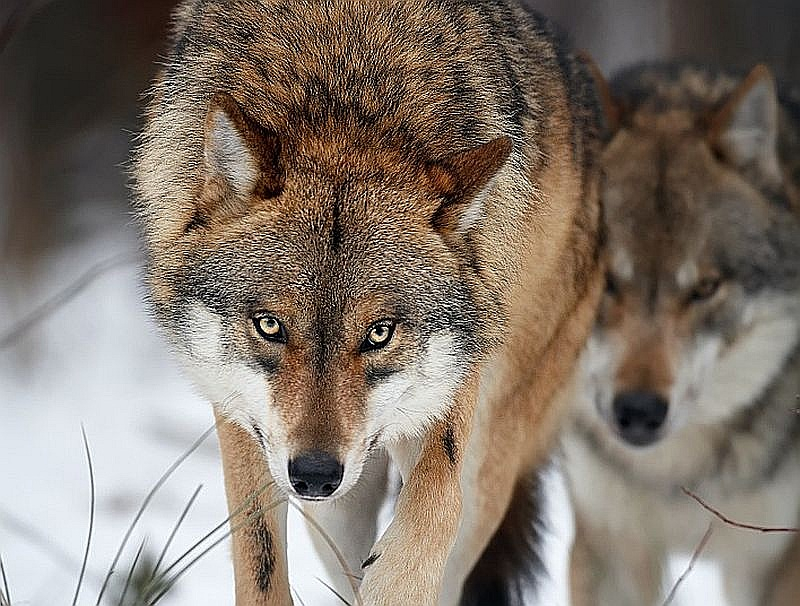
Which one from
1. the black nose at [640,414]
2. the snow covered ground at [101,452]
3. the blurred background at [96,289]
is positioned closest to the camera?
the black nose at [640,414]

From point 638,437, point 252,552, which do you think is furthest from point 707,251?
point 252,552

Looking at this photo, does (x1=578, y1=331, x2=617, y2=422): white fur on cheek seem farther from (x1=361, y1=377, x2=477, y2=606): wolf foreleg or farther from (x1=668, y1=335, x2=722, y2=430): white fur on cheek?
(x1=361, y1=377, x2=477, y2=606): wolf foreleg

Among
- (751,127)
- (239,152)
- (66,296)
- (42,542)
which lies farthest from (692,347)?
(42,542)

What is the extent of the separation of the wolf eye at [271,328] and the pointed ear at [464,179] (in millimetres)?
452

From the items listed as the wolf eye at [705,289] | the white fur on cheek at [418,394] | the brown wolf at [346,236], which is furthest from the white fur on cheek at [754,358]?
the white fur on cheek at [418,394]

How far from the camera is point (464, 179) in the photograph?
9.25 ft

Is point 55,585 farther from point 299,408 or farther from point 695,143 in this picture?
point 695,143

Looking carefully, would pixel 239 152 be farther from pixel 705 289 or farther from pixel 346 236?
pixel 705 289

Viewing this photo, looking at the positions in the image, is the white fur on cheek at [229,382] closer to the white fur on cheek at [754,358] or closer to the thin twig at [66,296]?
the thin twig at [66,296]

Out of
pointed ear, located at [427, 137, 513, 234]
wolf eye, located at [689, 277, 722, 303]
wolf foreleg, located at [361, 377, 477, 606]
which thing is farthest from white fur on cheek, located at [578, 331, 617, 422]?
pointed ear, located at [427, 137, 513, 234]

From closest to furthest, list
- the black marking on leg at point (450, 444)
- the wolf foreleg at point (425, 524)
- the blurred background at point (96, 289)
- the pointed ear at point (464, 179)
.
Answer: the pointed ear at point (464, 179) → the wolf foreleg at point (425, 524) → the black marking on leg at point (450, 444) → the blurred background at point (96, 289)

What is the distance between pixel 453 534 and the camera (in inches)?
125

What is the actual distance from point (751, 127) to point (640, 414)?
1008mm

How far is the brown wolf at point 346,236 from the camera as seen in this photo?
8.84ft
